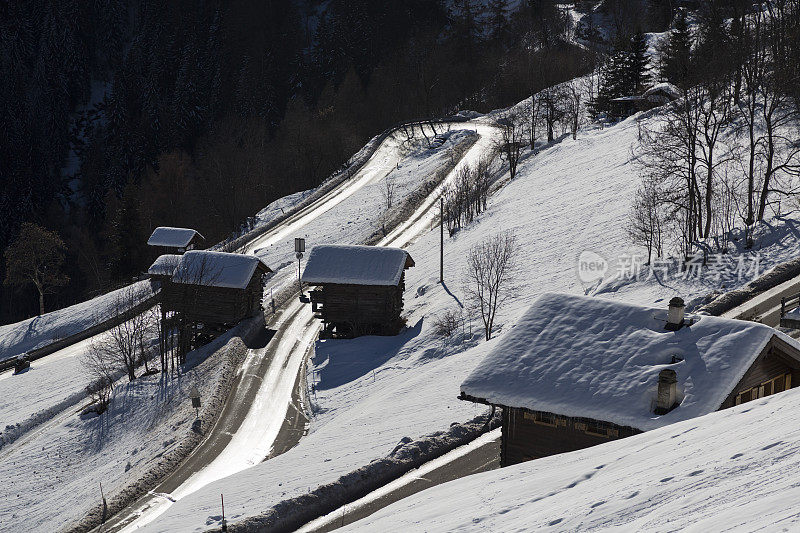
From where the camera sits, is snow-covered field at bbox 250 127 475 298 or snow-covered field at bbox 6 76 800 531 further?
snow-covered field at bbox 250 127 475 298

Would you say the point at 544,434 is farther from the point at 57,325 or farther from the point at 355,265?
the point at 57,325

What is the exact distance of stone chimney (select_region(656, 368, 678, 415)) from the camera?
17.4 m

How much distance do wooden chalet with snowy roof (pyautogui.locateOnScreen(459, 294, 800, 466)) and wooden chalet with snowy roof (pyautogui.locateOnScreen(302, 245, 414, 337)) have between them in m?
20.7

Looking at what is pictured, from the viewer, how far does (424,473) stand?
23.6 metres

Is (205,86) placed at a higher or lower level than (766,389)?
higher

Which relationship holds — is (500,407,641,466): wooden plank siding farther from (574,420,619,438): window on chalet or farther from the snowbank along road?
the snowbank along road

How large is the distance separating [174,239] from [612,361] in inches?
2039

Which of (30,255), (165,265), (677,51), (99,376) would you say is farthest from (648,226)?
(30,255)

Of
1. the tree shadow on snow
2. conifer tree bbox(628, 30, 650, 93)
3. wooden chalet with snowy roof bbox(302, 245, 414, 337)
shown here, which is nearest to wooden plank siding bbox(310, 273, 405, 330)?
wooden chalet with snowy roof bbox(302, 245, 414, 337)

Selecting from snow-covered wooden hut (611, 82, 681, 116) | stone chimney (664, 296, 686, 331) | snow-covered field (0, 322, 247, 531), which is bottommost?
snow-covered field (0, 322, 247, 531)

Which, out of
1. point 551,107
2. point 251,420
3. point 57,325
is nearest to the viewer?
point 251,420

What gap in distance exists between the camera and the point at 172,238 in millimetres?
64438

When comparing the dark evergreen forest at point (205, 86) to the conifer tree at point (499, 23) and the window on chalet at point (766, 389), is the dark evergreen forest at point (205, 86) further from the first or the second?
the window on chalet at point (766, 389)

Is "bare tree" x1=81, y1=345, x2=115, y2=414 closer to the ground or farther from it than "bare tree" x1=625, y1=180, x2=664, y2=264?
closer to the ground
